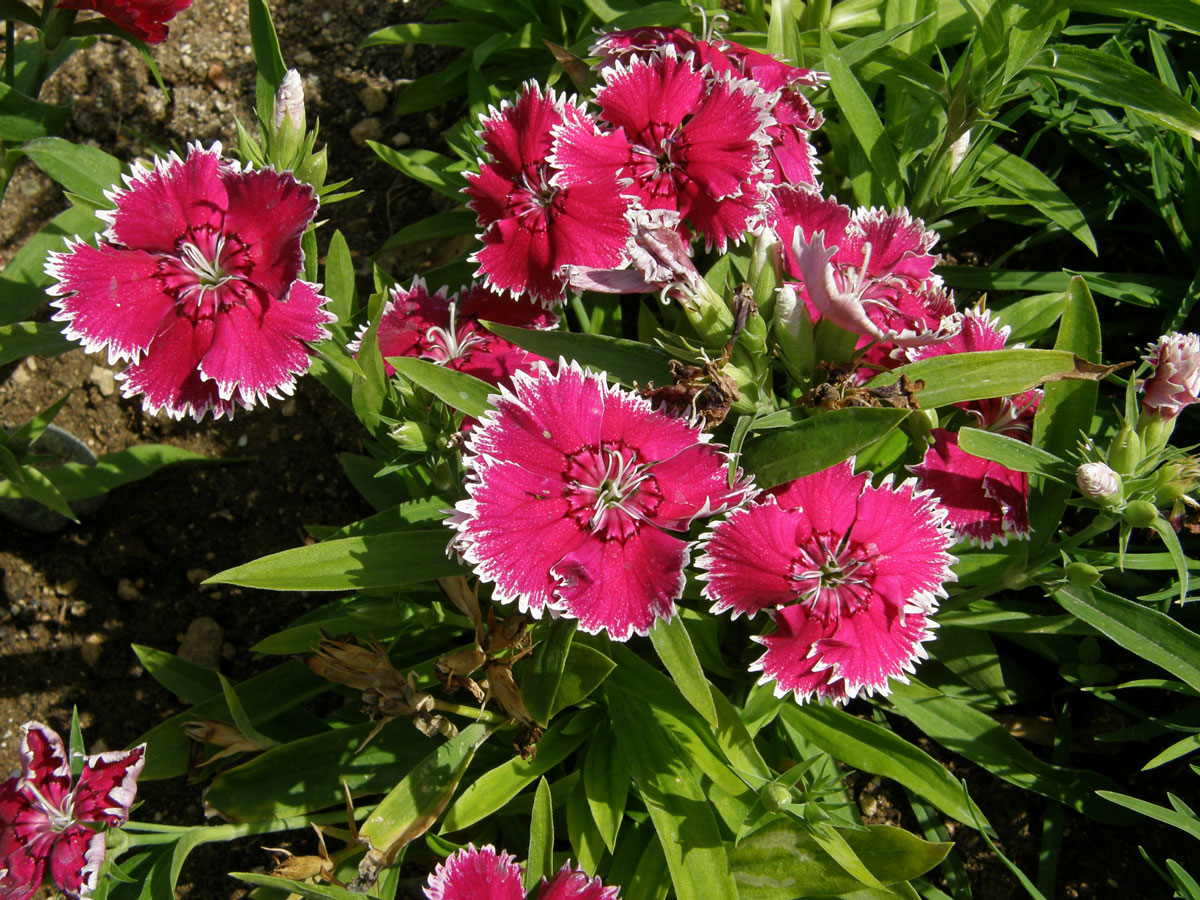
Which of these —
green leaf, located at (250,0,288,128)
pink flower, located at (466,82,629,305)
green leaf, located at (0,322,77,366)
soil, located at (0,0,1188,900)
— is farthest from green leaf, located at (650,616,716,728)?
green leaf, located at (0,322,77,366)

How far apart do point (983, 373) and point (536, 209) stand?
1.05 meters

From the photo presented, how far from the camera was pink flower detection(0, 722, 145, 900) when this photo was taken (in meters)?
1.83

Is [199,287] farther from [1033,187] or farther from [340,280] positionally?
[1033,187]

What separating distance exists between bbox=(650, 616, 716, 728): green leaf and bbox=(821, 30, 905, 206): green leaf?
1.37 m

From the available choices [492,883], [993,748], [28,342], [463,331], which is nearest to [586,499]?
[463,331]

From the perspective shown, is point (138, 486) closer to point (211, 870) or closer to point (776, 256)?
point (211, 870)

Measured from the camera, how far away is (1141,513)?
1602mm

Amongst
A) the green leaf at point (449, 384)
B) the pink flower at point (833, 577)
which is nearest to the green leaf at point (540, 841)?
the pink flower at point (833, 577)

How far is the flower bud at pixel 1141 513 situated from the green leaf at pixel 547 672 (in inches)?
40.7

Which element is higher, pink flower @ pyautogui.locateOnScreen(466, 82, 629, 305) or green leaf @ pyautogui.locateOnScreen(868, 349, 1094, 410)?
pink flower @ pyautogui.locateOnScreen(466, 82, 629, 305)

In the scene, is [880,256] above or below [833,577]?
above

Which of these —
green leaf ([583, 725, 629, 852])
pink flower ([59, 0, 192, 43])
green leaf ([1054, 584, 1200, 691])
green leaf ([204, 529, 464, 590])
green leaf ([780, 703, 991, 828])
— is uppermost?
pink flower ([59, 0, 192, 43])

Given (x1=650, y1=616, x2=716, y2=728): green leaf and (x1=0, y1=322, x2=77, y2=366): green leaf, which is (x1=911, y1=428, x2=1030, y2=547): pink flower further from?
(x1=0, y1=322, x2=77, y2=366): green leaf

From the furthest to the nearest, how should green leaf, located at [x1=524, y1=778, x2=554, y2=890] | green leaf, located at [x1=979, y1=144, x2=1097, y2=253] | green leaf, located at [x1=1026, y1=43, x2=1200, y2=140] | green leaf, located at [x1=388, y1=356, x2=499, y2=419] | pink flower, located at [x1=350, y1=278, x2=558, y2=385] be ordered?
green leaf, located at [x1=979, y1=144, x2=1097, y2=253] → pink flower, located at [x1=350, y1=278, x2=558, y2=385] → green leaf, located at [x1=1026, y1=43, x2=1200, y2=140] → green leaf, located at [x1=524, y1=778, x2=554, y2=890] → green leaf, located at [x1=388, y1=356, x2=499, y2=419]
